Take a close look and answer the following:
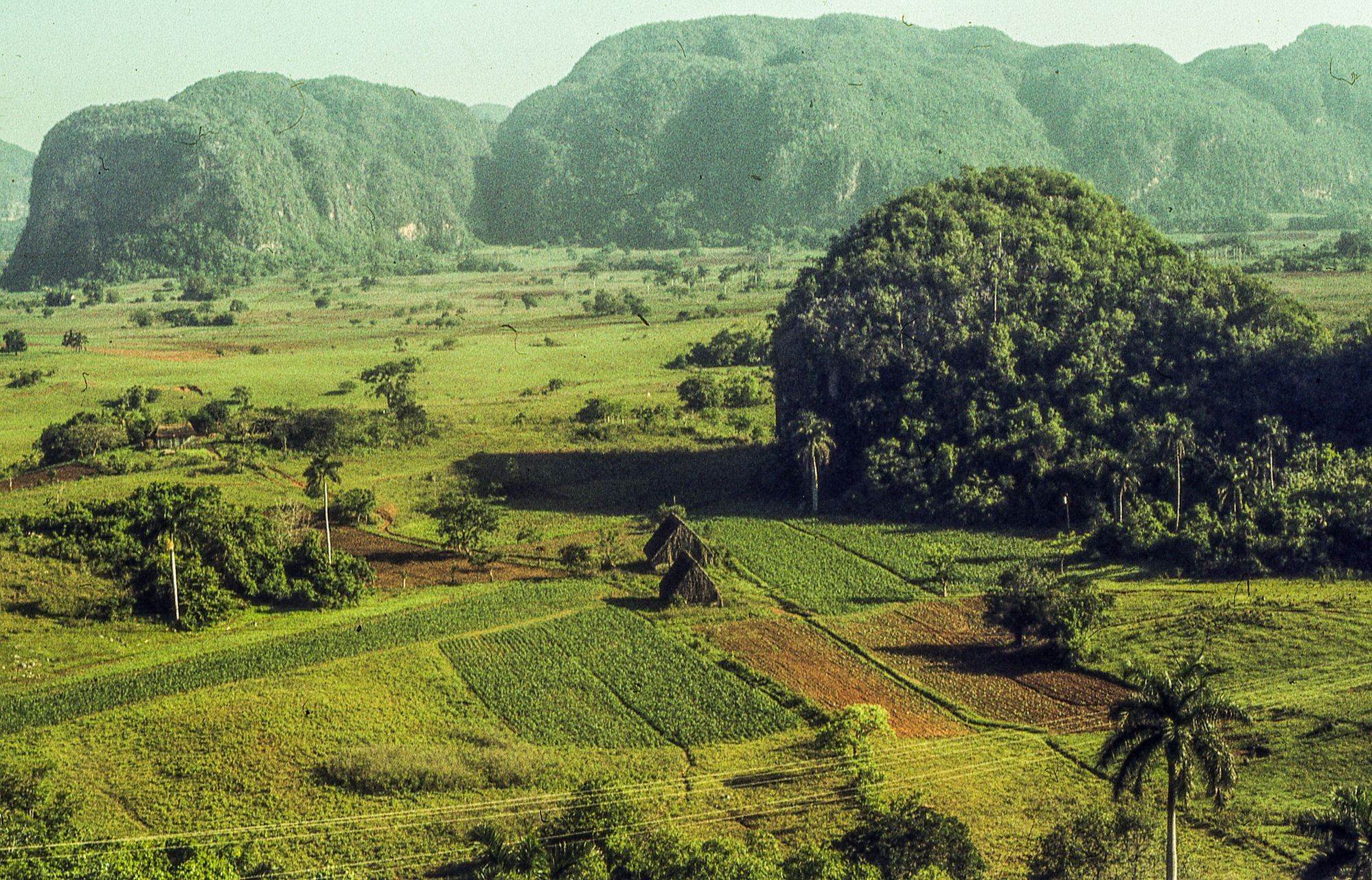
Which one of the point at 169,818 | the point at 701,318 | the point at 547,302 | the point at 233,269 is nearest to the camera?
the point at 169,818

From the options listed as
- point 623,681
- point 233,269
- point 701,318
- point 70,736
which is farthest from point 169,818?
point 233,269

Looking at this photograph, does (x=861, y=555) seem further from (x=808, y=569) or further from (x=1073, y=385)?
(x=1073, y=385)

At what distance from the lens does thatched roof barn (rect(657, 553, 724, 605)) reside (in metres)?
44.5

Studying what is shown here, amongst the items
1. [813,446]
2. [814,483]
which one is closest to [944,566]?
[814,483]

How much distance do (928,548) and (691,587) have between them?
36.1 feet

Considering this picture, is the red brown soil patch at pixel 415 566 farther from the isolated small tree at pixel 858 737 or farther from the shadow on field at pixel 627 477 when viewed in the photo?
the isolated small tree at pixel 858 737

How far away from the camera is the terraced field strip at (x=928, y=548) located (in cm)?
4712

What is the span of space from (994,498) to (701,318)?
222ft

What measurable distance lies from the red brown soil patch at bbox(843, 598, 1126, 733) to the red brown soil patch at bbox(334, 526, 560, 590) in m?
13.6

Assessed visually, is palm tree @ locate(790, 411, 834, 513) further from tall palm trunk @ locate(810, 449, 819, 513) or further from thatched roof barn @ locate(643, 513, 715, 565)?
thatched roof barn @ locate(643, 513, 715, 565)

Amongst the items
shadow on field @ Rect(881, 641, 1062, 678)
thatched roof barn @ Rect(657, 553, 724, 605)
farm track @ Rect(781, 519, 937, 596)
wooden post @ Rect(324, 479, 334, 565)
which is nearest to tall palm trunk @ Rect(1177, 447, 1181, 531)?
farm track @ Rect(781, 519, 937, 596)

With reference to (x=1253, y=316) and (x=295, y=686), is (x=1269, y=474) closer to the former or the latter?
(x=1253, y=316)

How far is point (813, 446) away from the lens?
186ft

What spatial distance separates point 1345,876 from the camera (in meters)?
23.2
